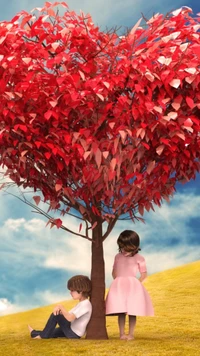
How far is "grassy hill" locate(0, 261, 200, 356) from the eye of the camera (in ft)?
33.0

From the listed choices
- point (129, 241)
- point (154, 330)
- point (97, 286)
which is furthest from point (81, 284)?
point (154, 330)

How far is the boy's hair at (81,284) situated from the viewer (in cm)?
1107

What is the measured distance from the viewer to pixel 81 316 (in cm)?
1113

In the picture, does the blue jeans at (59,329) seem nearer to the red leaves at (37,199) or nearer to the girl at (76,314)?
the girl at (76,314)

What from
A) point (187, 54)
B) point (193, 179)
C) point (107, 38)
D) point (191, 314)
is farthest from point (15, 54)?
point (191, 314)

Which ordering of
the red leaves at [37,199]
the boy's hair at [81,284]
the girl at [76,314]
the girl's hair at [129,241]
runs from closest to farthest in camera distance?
1. the red leaves at [37,199]
2. the girl at [76,314]
3. the boy's hair at [81,284]
4. the girl's hair at [129,241]

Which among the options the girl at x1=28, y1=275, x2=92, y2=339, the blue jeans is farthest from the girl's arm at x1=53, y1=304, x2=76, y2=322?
the blue jeans

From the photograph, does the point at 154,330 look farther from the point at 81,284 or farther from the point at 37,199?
the point at 37,199

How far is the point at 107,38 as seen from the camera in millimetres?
10406

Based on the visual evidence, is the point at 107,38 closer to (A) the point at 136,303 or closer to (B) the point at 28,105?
(B) the point at 28,105

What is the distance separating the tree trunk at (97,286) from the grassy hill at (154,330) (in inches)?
15.3

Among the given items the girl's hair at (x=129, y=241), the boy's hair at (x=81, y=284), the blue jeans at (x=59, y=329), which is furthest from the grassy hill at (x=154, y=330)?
the girl's hair at (x=129, y=241)

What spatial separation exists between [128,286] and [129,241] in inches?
34.3

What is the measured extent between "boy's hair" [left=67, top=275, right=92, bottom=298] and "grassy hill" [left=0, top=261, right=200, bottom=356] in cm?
93
